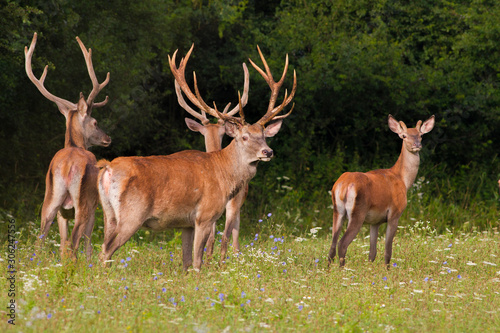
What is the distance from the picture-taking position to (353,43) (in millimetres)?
14258

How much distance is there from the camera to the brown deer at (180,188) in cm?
652

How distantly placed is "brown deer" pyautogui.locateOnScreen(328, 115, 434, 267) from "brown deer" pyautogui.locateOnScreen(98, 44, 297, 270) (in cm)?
114

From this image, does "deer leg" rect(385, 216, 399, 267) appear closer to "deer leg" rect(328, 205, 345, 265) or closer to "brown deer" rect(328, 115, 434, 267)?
"brown deer" rect(328, 115, 434, 267)

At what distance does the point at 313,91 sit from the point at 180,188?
769 cm

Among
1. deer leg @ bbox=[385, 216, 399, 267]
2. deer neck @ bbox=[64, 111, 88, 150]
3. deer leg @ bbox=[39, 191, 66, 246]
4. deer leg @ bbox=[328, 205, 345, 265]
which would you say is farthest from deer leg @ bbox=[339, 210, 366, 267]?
deer neck @ bbox=[64, 111, 88, 150]

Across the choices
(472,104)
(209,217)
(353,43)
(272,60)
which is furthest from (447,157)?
(209,217)

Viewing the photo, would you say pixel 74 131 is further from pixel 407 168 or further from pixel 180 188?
pixel 407 168

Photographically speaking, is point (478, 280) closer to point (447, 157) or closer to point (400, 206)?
point (400, 206)

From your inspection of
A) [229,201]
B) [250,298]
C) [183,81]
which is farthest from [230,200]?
[250,298]

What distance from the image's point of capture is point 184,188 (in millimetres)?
6855

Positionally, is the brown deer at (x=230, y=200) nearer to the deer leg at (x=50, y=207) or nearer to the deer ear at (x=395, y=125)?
the deer leg at (x=50, y=207)

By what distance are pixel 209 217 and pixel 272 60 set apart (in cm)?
766

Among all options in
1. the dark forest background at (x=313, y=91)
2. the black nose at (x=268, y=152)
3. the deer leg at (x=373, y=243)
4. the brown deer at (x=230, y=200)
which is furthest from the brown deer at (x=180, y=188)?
the dark forest background at (x=313, y=91)

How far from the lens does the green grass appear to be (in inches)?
190
